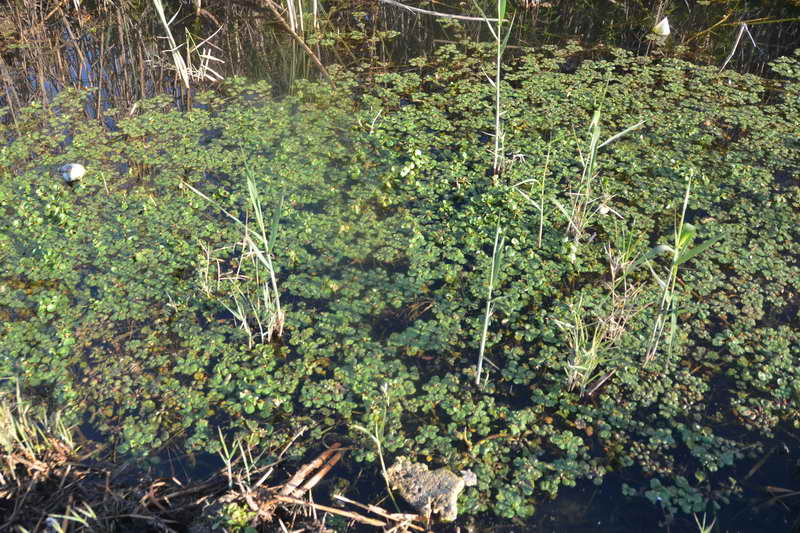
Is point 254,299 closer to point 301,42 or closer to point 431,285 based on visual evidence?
point 431,285

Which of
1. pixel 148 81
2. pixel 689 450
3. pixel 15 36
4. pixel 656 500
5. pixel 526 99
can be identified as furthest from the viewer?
pixel 15 36

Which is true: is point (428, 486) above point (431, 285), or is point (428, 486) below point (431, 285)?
below

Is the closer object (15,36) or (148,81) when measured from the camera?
(148,81)

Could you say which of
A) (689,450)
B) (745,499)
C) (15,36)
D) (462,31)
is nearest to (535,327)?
(689,450)

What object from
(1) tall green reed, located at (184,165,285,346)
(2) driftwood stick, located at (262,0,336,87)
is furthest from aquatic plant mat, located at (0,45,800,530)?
(2) driftwood stick, located at (262,0,336,87)

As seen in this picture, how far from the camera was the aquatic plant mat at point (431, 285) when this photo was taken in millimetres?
2357

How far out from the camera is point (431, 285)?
2.99 metres

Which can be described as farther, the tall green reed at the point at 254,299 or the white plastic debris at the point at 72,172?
the white plastic debris at the point at 72,172

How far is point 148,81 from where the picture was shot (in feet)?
15.0

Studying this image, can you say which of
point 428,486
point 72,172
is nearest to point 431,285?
point 428,486

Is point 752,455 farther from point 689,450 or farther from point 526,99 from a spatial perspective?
point 526,99

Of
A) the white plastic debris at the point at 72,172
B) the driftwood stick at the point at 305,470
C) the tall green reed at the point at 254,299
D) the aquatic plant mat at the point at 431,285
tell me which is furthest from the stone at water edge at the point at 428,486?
the white plastic debris at the point at 72,172

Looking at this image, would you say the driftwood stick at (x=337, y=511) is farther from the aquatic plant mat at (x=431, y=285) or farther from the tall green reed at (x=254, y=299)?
the tall green reed at (x=254, y=299)

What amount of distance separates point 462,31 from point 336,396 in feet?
12.1
